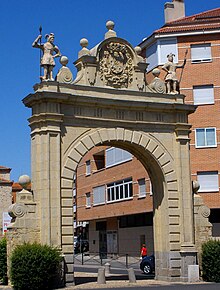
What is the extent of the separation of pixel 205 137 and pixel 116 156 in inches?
408

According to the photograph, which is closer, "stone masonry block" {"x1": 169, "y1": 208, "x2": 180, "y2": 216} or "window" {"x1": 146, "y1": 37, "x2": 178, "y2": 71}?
"stone masonry block" {"x1": 169, "y1": 208, "x2": 180, "y2": 216}

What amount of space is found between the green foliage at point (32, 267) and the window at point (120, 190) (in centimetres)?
2686

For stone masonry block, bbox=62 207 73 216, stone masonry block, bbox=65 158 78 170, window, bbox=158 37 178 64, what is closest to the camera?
stone masonry block, bbox=62 207 73 216

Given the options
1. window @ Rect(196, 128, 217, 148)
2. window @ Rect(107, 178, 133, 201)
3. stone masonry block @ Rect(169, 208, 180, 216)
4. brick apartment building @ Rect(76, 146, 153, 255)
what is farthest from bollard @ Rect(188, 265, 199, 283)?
window @ Rect(107, 178, 133, 201)

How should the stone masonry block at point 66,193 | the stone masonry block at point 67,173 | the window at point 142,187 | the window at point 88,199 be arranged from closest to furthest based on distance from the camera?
1. the stone masonry block at point 66,193
2. the stone masonry block at point 67,173
3. the window at point 142,187
4. the window at point 88,199

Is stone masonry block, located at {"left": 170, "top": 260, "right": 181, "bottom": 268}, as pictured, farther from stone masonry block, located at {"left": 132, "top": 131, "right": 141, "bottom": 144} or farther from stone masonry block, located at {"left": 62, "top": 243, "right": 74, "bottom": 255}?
stone masonry block, located at {"left": 132, "top": 131, "right": 141, "bottom": 144}

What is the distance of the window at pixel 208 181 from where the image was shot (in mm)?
41438

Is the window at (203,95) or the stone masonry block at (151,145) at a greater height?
the window at (203,95)

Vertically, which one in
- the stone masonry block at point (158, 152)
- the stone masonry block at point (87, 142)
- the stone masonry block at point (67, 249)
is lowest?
the stone masonry block at point (67, 249)

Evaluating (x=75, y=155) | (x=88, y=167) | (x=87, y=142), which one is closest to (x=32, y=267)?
(x=75, y=155)

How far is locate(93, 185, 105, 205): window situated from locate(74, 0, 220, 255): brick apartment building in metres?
0.80

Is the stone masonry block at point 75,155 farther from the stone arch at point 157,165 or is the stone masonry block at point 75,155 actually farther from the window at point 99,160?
the window at point 99,160

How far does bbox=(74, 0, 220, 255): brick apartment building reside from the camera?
4200 centimetres

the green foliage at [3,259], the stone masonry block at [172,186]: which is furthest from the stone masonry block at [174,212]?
the green foliage at [3,259]
